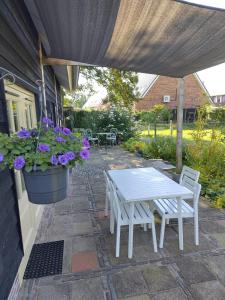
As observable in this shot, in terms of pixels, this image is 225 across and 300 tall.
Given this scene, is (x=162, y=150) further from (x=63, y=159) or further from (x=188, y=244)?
(x=63, y=159)

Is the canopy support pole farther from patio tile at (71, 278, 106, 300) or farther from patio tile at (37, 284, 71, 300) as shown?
patio tile at (37, 284, 71, 300)

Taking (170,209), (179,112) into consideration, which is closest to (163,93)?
(179,112)

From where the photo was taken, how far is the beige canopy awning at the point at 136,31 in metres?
1.59

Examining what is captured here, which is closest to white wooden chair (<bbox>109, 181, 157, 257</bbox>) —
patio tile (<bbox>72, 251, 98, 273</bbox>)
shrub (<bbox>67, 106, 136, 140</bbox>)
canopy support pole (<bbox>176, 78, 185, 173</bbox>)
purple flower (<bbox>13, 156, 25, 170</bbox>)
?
patio tile (<bbox>72, 251, 98, 273</bbox>)

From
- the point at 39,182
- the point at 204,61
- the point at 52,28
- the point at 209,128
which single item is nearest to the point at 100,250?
the point at 39,182

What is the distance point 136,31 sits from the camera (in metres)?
1.98

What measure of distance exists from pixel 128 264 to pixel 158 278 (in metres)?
0.30

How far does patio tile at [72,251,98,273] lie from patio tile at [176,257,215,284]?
31.3 inches

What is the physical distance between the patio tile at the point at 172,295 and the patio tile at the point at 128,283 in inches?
4.6

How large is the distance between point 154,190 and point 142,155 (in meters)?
4.67

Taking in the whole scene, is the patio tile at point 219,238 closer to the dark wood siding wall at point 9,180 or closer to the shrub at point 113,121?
the dark wood siding wall at point 9,180

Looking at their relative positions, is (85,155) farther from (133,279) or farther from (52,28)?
(52,28)

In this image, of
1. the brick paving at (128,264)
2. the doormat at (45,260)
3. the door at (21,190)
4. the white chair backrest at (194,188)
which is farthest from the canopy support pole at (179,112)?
the doormat at (45,260)

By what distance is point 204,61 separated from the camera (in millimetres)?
2605
